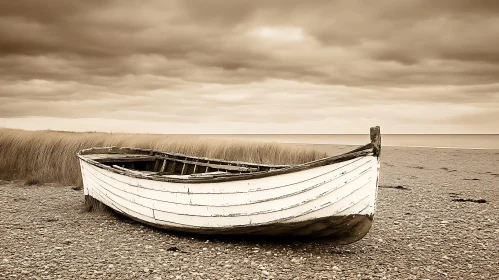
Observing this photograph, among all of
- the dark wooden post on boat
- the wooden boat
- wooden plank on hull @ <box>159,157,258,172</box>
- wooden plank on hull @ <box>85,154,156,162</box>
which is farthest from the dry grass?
the dark wooden post on boat

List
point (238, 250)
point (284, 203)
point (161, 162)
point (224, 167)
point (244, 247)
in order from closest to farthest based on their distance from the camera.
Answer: point (284, 203) < point (238, 250) < point (244, 247) < point (224, 167) < point (161, 162)

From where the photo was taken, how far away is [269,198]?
6516 millimetres

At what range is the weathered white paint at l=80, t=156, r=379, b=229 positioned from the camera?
6078mm

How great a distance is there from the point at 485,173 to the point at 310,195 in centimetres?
1754

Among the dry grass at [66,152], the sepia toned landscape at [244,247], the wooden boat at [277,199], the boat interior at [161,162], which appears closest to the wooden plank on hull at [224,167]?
the boat interior at [161,162]

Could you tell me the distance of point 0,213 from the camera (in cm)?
1052

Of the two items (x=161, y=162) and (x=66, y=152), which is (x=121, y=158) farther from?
(x=66, y=152)

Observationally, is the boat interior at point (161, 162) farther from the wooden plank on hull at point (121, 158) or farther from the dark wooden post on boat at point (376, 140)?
the dark wooden post on boat at point (376, 140)

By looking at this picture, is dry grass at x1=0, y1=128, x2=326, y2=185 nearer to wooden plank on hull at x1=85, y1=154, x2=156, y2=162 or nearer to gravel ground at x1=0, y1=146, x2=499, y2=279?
gravel ground at x1=0, y1=146, x2=499, y2=279

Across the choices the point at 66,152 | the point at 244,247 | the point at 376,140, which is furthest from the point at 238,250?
the point at 66,152

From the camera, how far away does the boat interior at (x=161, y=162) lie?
401 inches

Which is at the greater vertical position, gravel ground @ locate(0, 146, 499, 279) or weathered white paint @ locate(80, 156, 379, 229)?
weathered white paint @ locate(80, 156, 379, 229)

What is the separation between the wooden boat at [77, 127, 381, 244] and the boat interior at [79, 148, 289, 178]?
7.56 ft

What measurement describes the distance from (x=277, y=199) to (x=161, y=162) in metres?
6.39
